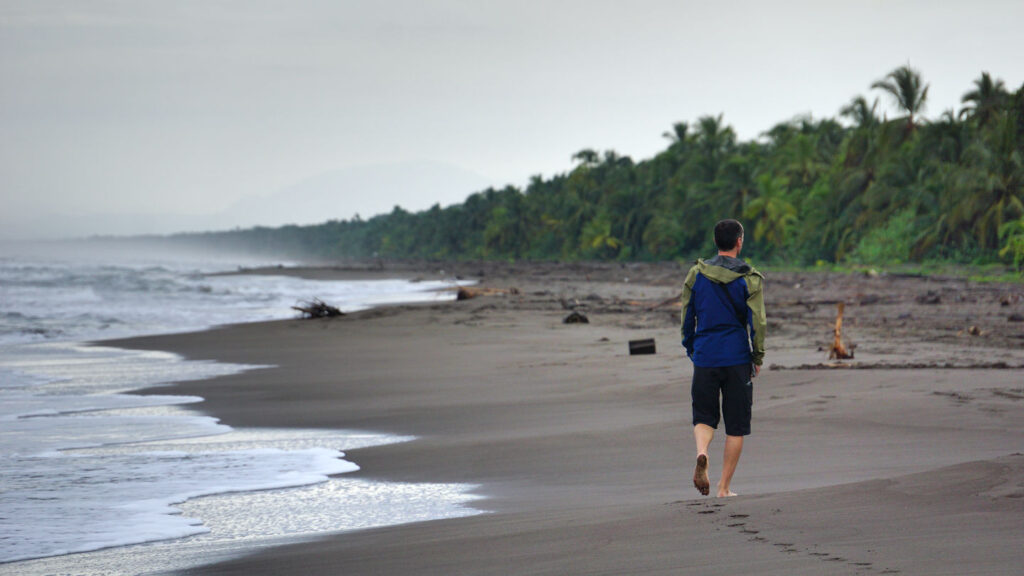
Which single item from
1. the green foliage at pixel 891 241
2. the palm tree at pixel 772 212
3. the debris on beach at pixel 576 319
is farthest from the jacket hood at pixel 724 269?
the palm tree at pixel 772 212

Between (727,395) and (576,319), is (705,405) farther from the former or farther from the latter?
(576,319)

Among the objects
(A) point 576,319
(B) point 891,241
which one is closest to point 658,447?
(A) point 576,319

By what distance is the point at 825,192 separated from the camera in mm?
51844

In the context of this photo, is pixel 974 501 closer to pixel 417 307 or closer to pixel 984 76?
pixel 417 307

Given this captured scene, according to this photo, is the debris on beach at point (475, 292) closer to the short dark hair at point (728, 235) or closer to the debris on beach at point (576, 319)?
the debris on beach at point (576, 319)

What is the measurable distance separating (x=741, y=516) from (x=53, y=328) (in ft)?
64.4

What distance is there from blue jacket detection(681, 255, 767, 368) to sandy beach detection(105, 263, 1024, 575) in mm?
742

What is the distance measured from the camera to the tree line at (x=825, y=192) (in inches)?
1452

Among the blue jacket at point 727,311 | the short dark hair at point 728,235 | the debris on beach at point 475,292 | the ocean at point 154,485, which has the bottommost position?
the ocean at point 154,485

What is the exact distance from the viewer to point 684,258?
66.6 m

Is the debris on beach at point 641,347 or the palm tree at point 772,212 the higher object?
the palm tree at point 772,212

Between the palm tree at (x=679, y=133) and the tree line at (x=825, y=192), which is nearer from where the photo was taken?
the tree line at (x=825, y=192)

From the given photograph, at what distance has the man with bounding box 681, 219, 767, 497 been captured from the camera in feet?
16.1

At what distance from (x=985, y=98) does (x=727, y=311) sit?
41.5m
